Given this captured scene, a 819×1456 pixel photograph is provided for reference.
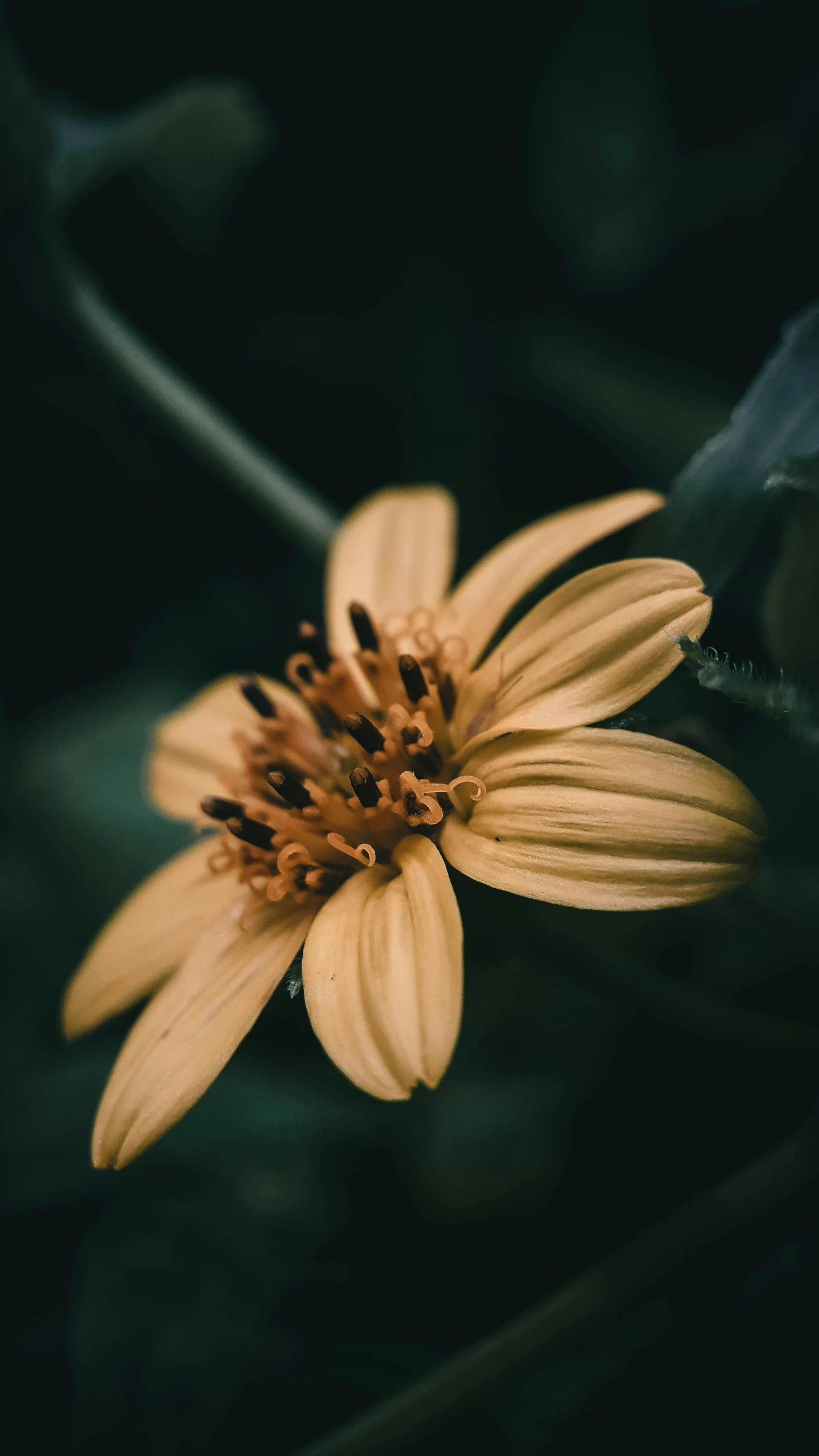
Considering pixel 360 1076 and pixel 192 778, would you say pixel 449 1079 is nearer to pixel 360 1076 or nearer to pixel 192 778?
pixel 192 778

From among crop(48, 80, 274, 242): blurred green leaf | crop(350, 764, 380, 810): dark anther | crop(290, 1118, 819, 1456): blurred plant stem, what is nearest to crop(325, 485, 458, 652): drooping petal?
crop(350, 764, 380, 810): dark anther

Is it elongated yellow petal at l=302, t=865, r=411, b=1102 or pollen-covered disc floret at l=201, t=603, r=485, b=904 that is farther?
pollen-covered disc floret at l=201, t=603, r=485, b=904

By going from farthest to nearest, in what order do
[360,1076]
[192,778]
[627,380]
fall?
[627,380] → [192,778] → [360,1076]

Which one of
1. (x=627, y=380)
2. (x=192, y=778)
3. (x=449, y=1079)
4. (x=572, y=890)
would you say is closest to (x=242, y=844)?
(x=192, y=778)

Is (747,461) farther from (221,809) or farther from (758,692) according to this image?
(221,809)

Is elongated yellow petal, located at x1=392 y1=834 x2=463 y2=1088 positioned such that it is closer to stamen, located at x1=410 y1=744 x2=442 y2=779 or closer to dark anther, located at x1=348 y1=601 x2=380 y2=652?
stamen, located at x1=410 y1=744 x2=442 y2=779

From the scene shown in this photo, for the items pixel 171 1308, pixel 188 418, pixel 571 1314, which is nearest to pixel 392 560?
pixel 188 418
